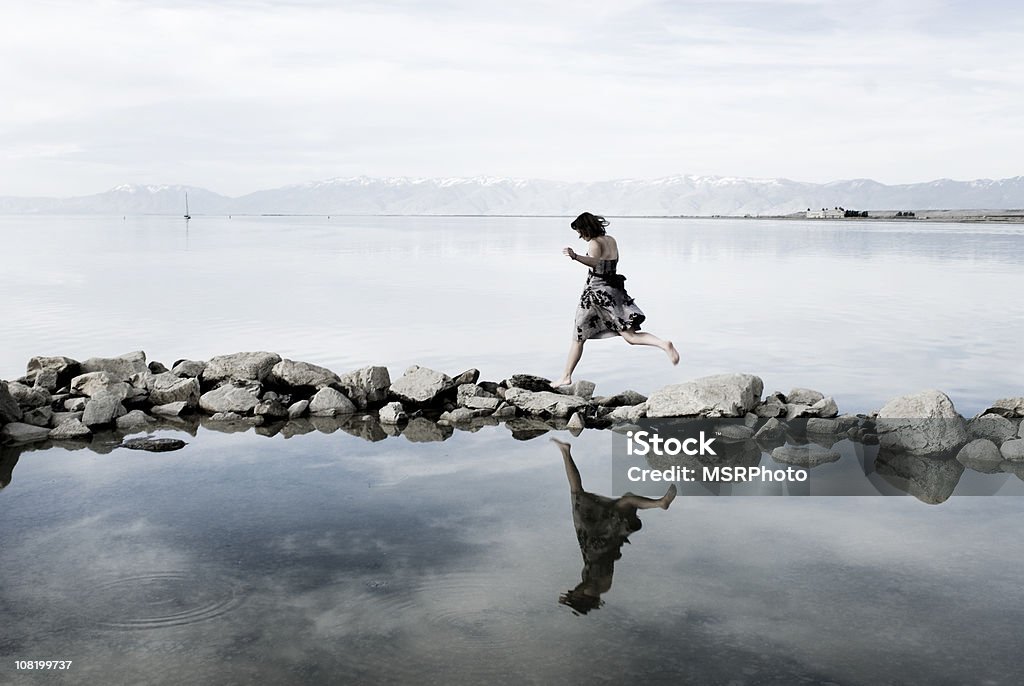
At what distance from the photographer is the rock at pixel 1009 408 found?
10047 millimetres

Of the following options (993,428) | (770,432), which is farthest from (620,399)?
(993,428)

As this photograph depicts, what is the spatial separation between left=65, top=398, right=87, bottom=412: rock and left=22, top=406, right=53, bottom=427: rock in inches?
10.3

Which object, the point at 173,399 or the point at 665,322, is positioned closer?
the point at 173,399

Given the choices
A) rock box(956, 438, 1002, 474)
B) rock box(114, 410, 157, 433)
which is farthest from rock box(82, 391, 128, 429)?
rock box(956, 438, 1002, 474)

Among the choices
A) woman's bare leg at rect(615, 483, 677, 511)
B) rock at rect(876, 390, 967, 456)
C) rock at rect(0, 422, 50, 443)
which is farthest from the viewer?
rock at rect(0, 422, 50, 443)

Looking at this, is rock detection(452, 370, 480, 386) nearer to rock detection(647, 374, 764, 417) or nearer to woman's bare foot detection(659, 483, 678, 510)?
rock detection(647, 374, 764, 417)

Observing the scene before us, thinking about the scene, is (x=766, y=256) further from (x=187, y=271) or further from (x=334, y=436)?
(x=334, y=436)

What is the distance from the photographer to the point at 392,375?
43.5 ft

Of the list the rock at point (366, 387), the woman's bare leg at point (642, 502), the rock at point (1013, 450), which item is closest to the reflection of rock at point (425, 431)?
the rock at point (366, 387)

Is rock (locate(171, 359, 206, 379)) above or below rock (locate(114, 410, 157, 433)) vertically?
above

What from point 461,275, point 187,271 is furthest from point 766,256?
point 187,271

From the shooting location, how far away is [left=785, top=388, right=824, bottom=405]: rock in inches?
423

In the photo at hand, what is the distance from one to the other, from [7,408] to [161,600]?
544 centimetres

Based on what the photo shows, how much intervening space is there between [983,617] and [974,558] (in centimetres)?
104
